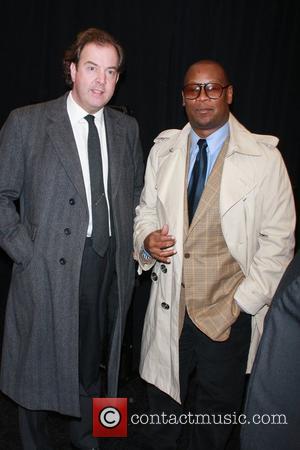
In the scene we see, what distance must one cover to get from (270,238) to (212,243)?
0.24 metres

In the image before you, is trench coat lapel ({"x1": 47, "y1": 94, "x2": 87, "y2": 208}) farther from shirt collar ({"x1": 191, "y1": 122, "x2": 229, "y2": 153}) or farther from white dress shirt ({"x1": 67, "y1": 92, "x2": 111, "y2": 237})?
shirt collar ({"x1": 191, "y1": 122, "x2": 229, "y2": 153})

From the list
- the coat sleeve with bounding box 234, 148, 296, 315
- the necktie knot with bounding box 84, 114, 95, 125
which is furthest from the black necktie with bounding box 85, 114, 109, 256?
the coat sleeve with bounding box 234, 148, 296, 315

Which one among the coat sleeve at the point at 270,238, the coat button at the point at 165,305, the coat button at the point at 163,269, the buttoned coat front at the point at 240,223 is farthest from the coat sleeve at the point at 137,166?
the coat sleeve at the point at 270,238

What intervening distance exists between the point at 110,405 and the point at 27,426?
43 cm

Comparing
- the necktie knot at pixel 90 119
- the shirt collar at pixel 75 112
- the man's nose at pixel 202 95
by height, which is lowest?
the necktie knot at pixel 90 119

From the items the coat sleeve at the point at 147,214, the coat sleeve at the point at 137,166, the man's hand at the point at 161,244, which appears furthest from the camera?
the coat sleeve at the point at 137,166

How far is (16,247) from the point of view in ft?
5.82

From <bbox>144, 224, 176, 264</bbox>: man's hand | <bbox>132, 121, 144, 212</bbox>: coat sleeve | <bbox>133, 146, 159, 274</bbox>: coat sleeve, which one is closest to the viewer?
<bbox>144, 224, 176, 264</bbox>: man's hand

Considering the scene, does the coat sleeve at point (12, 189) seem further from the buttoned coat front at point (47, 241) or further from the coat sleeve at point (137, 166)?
the coat sleeve at point (137, 166)

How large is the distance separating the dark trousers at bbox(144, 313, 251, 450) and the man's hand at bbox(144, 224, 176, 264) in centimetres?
34

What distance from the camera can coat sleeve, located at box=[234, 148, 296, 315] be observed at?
5.76 ft

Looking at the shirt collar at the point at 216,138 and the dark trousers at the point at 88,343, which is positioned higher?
the shirt collar at the point at 216,138

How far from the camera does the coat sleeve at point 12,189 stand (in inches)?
69.0

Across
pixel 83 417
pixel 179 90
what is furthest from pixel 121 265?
pixel 179 90
